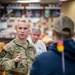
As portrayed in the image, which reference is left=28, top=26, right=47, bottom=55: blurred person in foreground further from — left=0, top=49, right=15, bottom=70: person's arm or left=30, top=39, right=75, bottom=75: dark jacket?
left=30, top=39, right=75, bottom=75: dark jacket

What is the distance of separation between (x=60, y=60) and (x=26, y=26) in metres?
1.41

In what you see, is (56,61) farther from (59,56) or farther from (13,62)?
(13,62)

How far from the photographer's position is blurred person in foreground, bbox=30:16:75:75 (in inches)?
58.5

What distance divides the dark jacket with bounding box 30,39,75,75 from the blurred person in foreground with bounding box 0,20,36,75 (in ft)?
3.21

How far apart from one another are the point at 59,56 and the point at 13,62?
1141 millimetres

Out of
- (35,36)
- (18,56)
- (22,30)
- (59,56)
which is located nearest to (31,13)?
(35,36)

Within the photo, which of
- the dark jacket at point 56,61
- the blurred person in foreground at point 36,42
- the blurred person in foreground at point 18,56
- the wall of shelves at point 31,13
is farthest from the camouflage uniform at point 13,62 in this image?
the wall of shelves at point 31,13

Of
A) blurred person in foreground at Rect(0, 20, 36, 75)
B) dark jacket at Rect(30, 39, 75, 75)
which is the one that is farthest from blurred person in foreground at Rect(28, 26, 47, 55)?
dark jacket at Rect(30, 39, 75, 75)

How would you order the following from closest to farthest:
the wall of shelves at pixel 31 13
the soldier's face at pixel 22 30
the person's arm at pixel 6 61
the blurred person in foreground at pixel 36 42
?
the person's arm at pixel 6 61
the soldier's face at pixel 22 30
the blurred person in foreground at pixel 36 42
the wall of shelves at pixel 31 13

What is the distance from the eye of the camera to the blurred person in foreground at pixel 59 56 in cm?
149

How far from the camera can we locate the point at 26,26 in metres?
2.86

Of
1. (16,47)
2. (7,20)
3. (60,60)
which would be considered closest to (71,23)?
(60,60)

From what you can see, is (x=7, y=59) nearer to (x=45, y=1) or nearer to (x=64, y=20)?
(x=64, y=20)

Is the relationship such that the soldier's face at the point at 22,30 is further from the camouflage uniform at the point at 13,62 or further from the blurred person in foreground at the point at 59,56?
the blurred person in foreground at the point at 59,56
